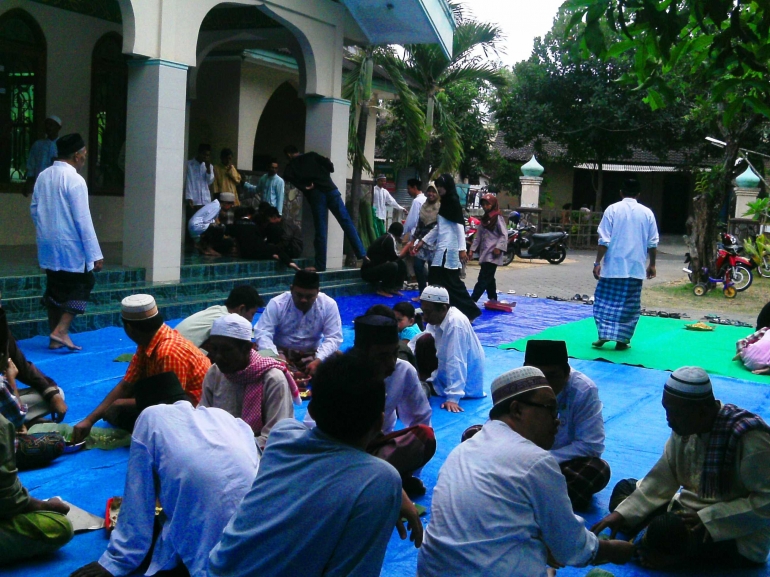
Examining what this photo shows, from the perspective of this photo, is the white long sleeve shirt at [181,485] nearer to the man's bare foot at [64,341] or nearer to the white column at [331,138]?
the man's bare foot at [64,341]

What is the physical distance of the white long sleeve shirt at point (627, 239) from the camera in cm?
855

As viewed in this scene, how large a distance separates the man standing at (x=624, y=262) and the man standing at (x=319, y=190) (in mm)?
4331

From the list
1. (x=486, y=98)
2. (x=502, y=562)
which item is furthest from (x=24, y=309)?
(x=486, y=98)

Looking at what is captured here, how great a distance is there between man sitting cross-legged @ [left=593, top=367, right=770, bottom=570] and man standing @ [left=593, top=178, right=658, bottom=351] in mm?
5058

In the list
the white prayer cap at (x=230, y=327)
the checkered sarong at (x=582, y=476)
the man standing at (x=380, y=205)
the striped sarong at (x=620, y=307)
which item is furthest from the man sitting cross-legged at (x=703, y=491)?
the man standing at (x=380, y=205)

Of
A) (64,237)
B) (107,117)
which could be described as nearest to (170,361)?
(64,237)

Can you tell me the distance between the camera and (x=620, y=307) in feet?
28.3

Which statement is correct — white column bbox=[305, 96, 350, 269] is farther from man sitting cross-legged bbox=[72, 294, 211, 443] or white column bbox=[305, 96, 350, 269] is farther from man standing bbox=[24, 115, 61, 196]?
man sitting cross-legged bbox=[72, 294, 211, 443]

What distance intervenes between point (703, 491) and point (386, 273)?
851 cm

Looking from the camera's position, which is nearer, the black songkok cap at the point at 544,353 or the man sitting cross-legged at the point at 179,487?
the man sitting cross-legged at the point at 179,487

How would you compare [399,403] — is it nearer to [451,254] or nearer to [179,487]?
[179,487]

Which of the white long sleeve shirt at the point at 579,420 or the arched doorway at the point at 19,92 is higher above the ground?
the arched doorway at the point at 19,92

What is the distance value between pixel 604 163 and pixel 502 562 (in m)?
29.3

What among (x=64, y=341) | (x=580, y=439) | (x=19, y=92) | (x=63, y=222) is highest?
(x=19, y=92)
